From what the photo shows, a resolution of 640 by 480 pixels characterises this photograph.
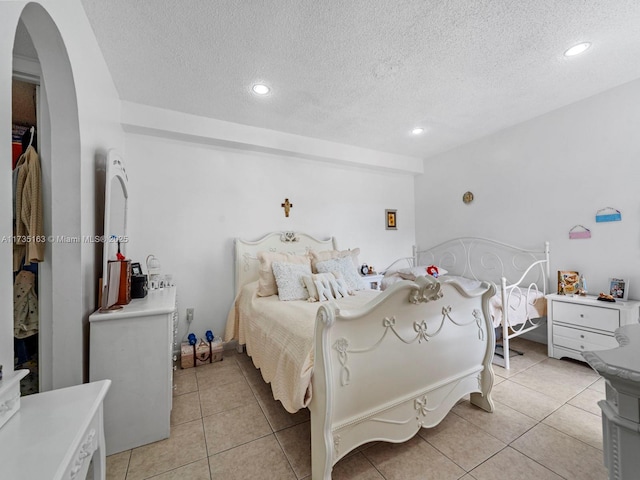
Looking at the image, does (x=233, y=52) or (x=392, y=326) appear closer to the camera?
(x=392, y=326)

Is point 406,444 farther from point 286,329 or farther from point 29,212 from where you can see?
point 29,212

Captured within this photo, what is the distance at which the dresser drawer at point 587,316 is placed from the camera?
7.49ft

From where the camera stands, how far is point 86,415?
0.81 meters

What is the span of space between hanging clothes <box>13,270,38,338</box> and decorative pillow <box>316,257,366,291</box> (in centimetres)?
208

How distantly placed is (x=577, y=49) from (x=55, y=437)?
137 inches

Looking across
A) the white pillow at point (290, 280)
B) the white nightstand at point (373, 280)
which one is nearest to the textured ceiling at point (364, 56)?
the white pillow at point (290, 280)

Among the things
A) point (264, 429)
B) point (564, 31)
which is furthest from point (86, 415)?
point (564, 31)

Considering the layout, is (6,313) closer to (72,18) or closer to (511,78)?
(72,18)

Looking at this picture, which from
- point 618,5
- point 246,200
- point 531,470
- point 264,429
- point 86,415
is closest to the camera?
point 86,415

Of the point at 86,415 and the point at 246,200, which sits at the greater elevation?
the point at 246,200

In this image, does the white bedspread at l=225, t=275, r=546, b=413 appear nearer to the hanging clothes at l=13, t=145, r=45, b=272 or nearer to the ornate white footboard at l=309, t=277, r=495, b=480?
the ornate white footboard at l=309, t=277, r=495, b=480

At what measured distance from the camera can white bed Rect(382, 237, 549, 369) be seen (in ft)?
8.51

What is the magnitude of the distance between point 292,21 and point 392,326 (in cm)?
193

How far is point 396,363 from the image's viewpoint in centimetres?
144
